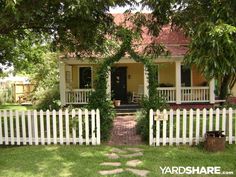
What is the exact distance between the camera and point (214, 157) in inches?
334

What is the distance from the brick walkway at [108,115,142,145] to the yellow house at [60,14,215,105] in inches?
209

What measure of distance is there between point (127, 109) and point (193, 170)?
1179 centimetres

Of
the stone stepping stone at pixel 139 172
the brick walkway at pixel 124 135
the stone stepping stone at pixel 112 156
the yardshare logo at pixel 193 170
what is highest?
the stone stepping stone at pixel 112 156

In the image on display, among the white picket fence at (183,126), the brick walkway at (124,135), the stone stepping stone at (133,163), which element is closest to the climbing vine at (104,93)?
the brick walkway at (124,135)

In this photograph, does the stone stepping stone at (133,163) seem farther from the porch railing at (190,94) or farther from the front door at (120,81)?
the front door at (120,81)

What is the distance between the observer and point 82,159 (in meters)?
8.41

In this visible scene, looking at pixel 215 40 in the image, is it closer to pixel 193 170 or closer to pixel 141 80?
pixel 193 170

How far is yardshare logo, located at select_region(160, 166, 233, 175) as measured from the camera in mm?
7281

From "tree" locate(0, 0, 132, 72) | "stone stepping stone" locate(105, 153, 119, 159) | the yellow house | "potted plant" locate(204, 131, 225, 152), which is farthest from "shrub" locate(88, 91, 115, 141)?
the yellow house

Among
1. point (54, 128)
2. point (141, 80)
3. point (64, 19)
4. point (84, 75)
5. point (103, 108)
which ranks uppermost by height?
point (64, 19)

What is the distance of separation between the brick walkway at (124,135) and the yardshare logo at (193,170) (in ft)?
9.34

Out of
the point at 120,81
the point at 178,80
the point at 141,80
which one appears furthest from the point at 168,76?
the point at 120,81

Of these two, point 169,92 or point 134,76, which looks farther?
point 134,76

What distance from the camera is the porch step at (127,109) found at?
728 inches
